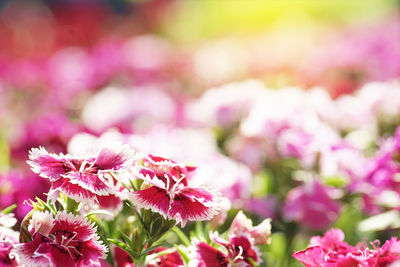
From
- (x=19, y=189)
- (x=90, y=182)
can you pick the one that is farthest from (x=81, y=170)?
(x=19, y=189)

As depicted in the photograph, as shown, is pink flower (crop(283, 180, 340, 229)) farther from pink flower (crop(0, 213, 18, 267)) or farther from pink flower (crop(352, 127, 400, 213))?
pink flower (crop(0, 213, 18, 267))

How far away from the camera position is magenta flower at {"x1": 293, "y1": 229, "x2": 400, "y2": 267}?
0.75 meters

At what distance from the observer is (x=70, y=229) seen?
2.51 ft

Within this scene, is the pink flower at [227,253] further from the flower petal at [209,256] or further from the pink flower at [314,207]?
the pink flower at [314,207]

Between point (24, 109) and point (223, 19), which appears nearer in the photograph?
point (24, 109)

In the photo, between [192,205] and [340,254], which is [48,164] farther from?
[340,254]

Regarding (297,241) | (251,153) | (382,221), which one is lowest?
(297,241)

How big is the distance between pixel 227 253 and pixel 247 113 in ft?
2.90

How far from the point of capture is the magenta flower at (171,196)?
780 millimetres

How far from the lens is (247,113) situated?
168cm

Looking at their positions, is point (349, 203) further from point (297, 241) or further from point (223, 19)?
point (223, 19)

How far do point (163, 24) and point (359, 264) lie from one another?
17.7ft

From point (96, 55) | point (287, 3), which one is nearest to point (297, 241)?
point (96, 55)

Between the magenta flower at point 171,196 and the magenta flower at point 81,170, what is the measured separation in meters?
0.04
